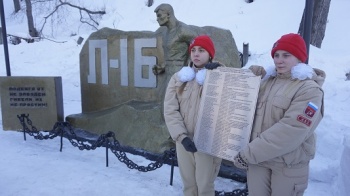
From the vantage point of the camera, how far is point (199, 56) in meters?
2.79

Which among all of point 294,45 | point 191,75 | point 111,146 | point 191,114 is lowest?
point 111,146

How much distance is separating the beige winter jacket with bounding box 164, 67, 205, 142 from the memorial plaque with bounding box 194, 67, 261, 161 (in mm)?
80

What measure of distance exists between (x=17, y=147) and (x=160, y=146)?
7.65 ft

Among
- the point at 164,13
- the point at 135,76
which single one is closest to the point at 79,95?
the point at 135,76

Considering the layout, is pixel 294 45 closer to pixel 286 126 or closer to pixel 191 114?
pixel 286 126

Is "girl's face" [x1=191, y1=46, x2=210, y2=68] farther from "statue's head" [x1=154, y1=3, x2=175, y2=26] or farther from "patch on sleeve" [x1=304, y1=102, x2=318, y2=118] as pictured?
"statue's head" [x1=154, y1=3, x2=175, y2=26]

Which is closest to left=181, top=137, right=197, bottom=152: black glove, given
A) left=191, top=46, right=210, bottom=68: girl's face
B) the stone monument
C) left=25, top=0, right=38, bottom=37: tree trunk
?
left=191, top=46, right=210, bottom=68: girl's face

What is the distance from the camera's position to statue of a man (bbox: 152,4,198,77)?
4.61 m

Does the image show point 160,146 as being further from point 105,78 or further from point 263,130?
point 263,130

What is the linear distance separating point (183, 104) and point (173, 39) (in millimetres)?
2076

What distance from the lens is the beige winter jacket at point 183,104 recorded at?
2.80 metres

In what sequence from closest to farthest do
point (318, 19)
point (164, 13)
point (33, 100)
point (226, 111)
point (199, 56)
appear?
point (226, 111)
point (199, 56)
point (164, 13)
point (33, 100)
point (318, 19)

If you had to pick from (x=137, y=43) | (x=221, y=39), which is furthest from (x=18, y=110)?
(x=221, y=39)

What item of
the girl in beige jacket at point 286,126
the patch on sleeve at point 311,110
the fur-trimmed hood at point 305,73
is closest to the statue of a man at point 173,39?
the girl in beige jacket at point 286,126
